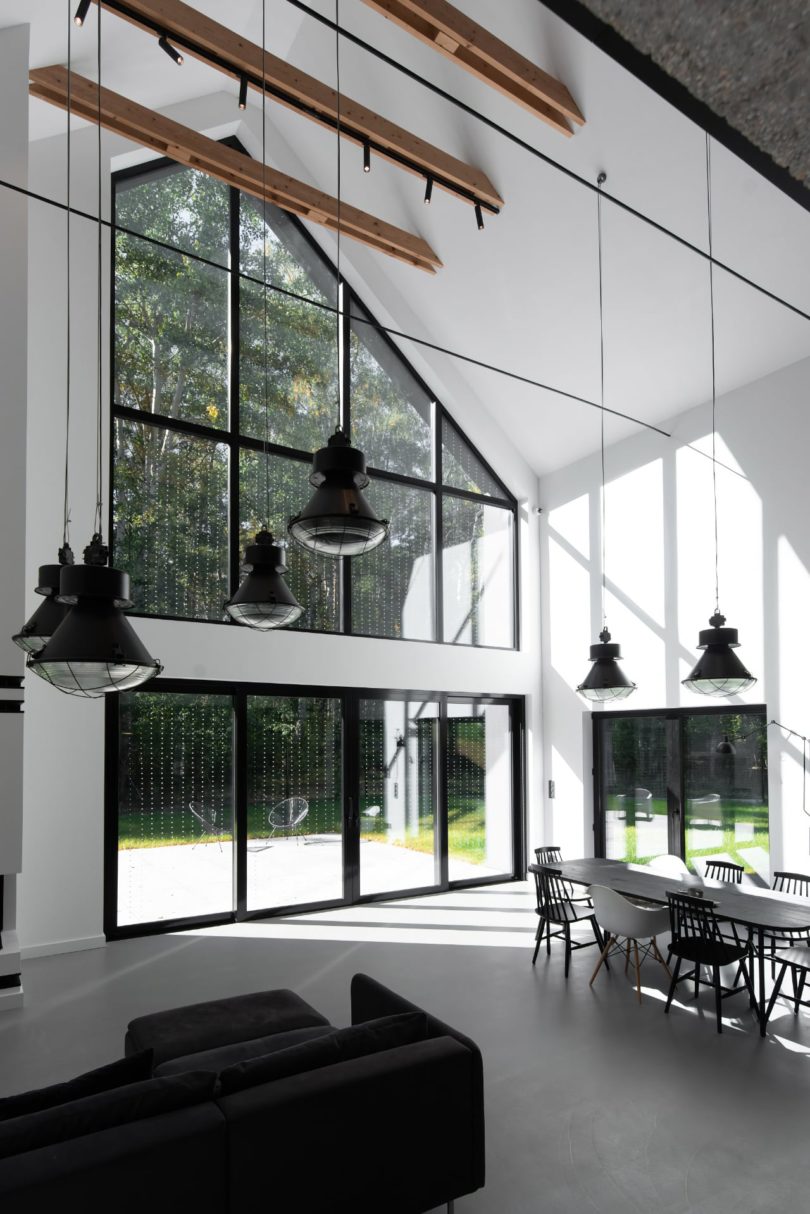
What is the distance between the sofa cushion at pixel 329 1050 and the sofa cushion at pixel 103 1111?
0.11 meters

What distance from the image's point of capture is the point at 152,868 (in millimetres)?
7609

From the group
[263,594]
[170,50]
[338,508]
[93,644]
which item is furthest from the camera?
[170,50]

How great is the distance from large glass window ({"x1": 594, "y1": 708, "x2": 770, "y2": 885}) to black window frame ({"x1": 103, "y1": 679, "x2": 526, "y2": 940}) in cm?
116

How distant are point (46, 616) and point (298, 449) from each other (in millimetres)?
5036

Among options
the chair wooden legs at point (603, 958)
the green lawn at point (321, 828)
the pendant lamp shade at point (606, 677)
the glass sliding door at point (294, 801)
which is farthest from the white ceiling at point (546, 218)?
the chair wooden legs at point (603, 958)

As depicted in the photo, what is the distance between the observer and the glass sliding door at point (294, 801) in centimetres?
824

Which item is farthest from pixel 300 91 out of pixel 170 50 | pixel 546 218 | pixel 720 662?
pixel 720 662

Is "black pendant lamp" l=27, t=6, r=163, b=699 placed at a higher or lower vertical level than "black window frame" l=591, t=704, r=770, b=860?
higher

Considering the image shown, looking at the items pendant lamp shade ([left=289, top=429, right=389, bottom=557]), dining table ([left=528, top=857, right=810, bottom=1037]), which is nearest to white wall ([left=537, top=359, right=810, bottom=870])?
dining table ([left=528, top=857, right=810, bottom=1037])

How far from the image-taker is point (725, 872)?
7191 millimetres

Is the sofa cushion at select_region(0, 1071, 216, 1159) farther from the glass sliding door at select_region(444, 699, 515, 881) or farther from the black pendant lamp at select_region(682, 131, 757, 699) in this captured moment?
the glass sliding door at select_region(444, 699, 515, 881)

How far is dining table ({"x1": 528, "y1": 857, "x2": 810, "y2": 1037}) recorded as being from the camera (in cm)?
515

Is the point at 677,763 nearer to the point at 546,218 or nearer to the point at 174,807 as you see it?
the point at 174,807

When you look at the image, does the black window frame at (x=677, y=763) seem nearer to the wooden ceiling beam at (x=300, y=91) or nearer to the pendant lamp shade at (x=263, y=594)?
the wooden ceiling beam at (x=300, y=91)
